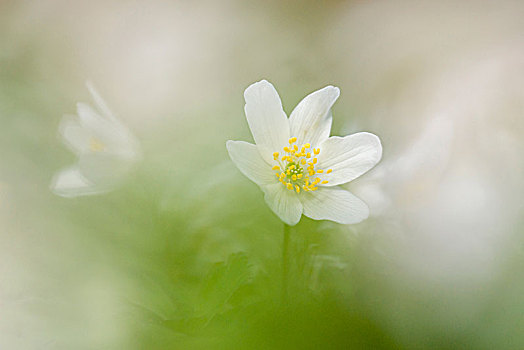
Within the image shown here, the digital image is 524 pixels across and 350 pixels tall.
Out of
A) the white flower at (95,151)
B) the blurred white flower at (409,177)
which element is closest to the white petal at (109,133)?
the white flower at (95,151)

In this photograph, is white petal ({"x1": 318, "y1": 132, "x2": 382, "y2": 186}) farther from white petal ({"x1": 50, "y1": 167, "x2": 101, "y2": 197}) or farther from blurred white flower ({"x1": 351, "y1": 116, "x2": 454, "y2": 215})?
white petal ({"x1": 50, "y1": 167, "x2": 101, "y2": 197})

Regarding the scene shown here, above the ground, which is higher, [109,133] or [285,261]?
[109,133]

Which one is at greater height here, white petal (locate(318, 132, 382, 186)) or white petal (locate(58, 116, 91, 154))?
white petal (locate(58, 116, 91, 154))

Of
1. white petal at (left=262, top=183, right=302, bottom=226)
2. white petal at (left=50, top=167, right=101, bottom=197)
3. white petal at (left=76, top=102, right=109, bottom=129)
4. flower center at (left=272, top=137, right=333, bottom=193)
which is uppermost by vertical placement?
white petal at (left=76, top=102, right=109, bottom=129)

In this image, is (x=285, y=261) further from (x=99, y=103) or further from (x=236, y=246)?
(x=99, y=103)

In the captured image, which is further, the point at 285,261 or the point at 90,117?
the point at 90,117

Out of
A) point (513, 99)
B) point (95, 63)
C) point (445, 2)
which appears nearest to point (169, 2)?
point (95, 63)

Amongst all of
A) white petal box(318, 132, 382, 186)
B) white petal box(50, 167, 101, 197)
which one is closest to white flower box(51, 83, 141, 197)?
white petal box(50, 167, 101, 197)

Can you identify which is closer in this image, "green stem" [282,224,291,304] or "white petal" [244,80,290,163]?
"green stem" [282,224,291,304]

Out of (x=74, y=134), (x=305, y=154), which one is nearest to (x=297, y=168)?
(x=305, y=154)
